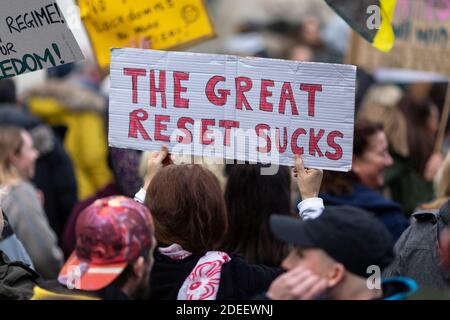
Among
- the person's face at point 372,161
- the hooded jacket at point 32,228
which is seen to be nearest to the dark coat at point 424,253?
the person's face at point 372,161

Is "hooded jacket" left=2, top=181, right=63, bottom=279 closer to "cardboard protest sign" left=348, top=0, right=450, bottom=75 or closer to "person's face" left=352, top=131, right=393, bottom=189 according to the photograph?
"person's face" left=352, top=131, right=393, bottom=189

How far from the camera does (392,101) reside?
28.5 ft

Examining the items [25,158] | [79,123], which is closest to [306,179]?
[25,158]

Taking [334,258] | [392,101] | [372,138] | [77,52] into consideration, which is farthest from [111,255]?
[392,101]

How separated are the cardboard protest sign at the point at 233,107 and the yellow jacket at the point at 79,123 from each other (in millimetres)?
4688

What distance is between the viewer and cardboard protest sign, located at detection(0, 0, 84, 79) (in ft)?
15.5

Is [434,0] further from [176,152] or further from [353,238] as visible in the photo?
[353,238]

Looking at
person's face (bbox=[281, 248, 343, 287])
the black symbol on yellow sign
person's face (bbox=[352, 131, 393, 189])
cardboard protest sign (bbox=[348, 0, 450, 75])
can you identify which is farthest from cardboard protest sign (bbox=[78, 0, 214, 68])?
person's face (bbox=[281, 248, 343, 287])

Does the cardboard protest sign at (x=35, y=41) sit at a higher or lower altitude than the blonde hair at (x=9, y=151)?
higher

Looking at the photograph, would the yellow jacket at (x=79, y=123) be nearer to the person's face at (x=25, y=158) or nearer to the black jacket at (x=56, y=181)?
the black jacket at (x=56, y=181)

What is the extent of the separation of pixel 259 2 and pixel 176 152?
1718 centimetres

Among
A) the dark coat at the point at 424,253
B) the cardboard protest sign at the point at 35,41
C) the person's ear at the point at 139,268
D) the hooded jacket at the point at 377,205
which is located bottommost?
the hooded jacket at the point at 377,205

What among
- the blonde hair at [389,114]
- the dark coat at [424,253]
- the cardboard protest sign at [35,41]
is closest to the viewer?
the dark coat at [424,253]

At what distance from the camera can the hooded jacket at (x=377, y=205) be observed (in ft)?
20.3
